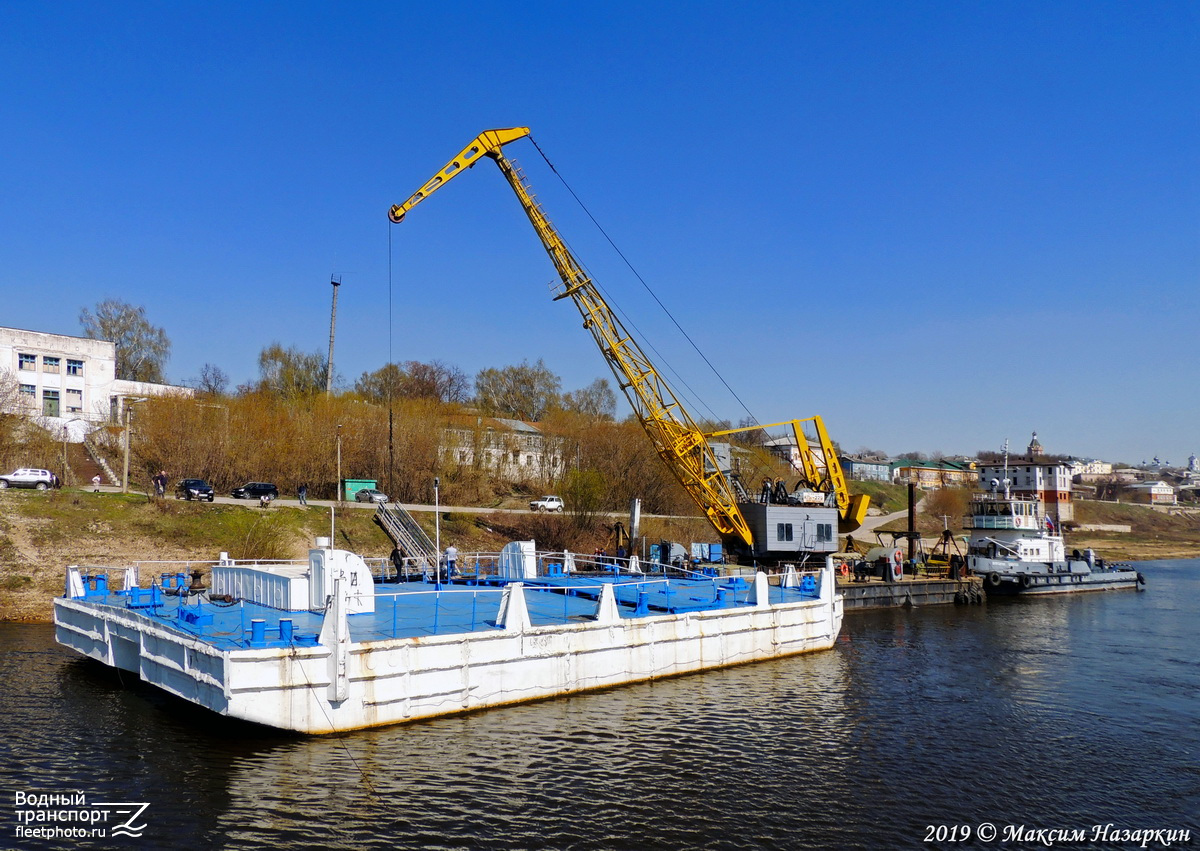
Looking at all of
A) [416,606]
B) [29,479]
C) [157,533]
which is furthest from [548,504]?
[416,606]

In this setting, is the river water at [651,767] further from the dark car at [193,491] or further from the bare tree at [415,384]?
the bare tree at [415,384]

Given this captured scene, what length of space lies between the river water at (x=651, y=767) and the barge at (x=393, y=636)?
68 centimetres

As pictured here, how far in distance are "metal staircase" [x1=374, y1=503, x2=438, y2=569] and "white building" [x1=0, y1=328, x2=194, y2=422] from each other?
91.7 ft

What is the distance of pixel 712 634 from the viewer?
84.4 feet

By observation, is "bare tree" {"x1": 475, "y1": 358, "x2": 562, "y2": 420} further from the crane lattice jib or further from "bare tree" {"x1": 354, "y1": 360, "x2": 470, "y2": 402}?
the crane lattice jib

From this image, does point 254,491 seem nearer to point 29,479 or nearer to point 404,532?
point 404,532

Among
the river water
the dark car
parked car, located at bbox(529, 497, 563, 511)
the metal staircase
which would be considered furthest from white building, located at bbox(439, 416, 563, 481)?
the river water

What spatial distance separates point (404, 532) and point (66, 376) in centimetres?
4283

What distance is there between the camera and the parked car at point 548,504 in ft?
227

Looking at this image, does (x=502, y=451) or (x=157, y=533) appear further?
(x=502, y=451)

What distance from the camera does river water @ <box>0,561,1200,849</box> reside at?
555 inches

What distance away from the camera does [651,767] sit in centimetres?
1717

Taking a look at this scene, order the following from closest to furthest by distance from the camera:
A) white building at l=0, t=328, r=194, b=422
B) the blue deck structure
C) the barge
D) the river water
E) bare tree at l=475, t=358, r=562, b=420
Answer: the river water < the barge < the blue deck structure < white building at l=0, t=328, r=194, b=422 < bare tree at l=475, t=358, r=562, b=420

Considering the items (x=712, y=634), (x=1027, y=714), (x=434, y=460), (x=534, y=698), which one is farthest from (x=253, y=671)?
(x=434, y=460)
